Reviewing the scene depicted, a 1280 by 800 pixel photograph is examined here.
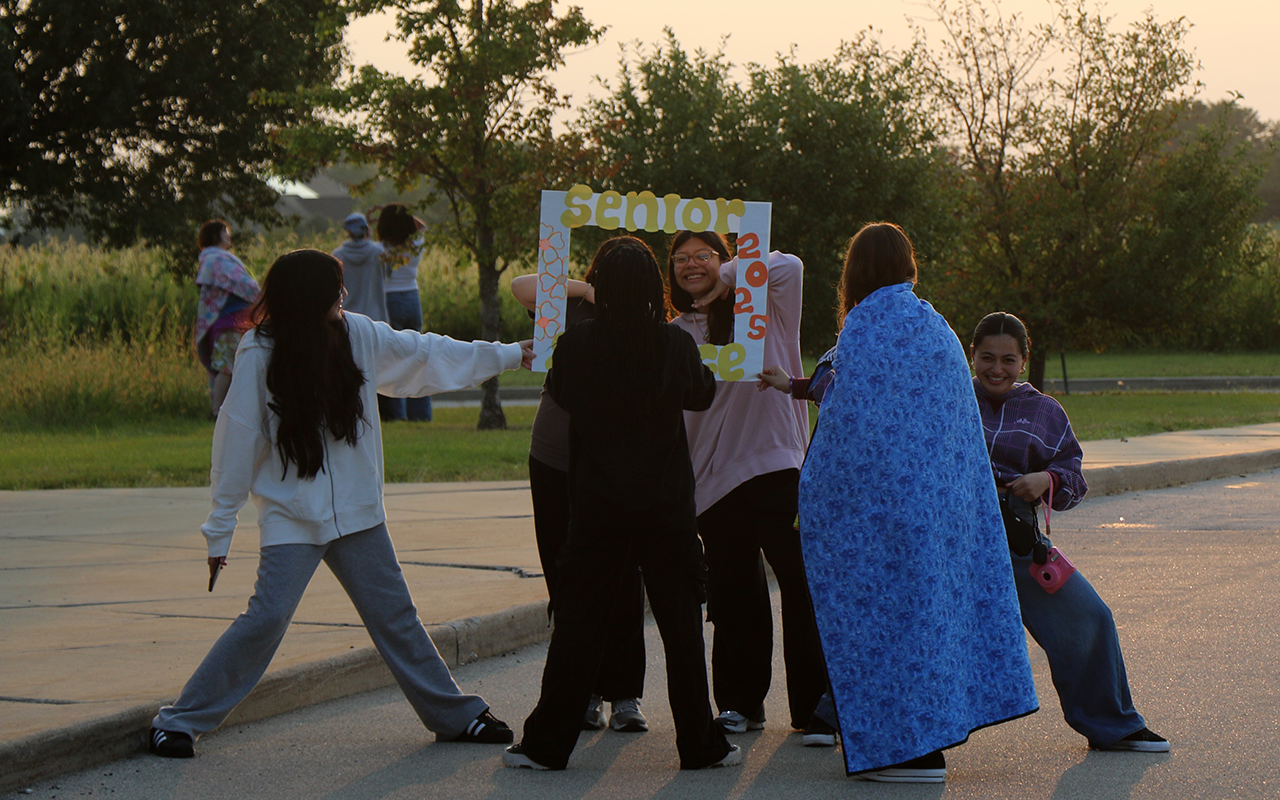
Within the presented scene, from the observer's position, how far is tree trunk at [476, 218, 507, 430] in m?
15.9

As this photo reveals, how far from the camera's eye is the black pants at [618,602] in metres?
5.01

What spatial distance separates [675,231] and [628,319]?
35.9 inches

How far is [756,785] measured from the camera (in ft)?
14.4

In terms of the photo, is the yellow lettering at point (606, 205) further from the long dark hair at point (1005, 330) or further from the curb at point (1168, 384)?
the curb at point (1168, 384)

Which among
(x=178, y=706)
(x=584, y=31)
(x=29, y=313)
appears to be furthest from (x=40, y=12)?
(x=178, y=706)

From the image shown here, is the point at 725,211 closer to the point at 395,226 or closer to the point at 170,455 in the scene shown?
the point at 395,226

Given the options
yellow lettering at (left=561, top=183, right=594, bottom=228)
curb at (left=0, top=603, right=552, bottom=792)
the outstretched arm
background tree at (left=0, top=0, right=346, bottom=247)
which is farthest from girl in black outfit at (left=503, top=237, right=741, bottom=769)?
background tree at (left=0, top=0, right=346, bottom=247)

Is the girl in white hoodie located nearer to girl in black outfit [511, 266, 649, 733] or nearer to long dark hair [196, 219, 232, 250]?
girl in black outfit [511, 266, 649, 733]

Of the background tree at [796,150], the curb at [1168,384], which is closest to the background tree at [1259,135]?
the curb at [1168,384]

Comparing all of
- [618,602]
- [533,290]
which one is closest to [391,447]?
[533,290]

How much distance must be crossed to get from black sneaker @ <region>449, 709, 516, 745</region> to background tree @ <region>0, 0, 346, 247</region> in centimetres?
1595

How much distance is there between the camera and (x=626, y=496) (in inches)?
173

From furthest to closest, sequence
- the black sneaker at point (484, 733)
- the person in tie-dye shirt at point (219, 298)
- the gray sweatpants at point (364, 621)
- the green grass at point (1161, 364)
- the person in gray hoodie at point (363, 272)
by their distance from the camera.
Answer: the green grass at point (1161, 364), the person in tie-dye shirt at point (219, 298), the person in gray hoodie at point (363, 272), the black sneaker at point (484, 733), the gray sweatpants at point (364, 621)

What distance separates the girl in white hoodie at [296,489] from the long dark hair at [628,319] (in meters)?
0.92
